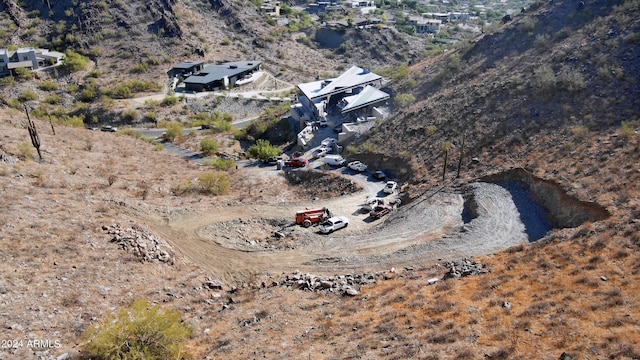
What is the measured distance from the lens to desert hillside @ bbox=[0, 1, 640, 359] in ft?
59.0

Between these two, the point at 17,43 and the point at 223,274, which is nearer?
the point at 223,274

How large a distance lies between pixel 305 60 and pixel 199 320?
98.2m

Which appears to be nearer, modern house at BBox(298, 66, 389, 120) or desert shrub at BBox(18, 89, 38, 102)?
modern house at BBox(298, 66, 389, 120)

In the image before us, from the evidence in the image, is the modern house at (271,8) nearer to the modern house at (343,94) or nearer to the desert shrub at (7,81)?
the desert shrub at (7,81)

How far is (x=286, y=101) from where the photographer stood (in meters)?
84.4

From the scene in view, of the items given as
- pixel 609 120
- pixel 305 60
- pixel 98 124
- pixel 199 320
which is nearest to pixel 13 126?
pixel 98 124

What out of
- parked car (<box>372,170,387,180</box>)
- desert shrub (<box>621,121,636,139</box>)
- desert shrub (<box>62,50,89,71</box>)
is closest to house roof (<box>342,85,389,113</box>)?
parked car (<box>372,170,387,180</box>)

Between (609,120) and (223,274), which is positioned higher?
(609,120)

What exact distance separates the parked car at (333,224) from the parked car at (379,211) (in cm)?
268

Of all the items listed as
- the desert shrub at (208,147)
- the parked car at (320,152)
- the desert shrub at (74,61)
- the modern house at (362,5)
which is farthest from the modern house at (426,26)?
the desert shrub at (208,147)

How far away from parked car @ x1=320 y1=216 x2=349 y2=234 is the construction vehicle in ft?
3.62

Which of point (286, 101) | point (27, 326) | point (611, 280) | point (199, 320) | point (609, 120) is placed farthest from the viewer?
point (286, 101)

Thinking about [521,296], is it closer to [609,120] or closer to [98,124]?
[609,120]

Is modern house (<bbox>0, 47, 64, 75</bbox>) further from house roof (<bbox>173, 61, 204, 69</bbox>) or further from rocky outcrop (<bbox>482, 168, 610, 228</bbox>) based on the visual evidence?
rocky outcrop (<bbox>482, 168, 610, 228</bbox>)
